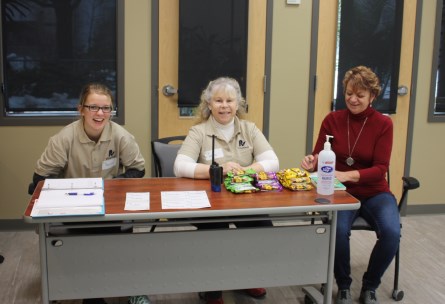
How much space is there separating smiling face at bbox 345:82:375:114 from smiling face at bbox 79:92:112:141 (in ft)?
4.19

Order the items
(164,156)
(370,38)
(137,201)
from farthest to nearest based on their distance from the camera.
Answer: (370,38)
(164,156)
(137,201)

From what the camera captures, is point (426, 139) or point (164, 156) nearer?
point (164, 156)

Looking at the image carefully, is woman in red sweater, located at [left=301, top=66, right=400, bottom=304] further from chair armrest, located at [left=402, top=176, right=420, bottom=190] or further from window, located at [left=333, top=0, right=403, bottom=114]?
window, located at [left=333, top=0, right=403, bottom=114]

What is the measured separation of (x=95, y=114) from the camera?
8.59 ft

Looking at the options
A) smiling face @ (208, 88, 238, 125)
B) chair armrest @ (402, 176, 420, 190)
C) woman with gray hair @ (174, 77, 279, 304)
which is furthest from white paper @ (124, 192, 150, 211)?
chair armrest @ (402, 176, 420, 190)

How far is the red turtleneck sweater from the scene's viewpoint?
275 centimetres

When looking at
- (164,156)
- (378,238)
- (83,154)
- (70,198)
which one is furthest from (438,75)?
(70,198)

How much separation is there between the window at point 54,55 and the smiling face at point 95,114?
3.63ft

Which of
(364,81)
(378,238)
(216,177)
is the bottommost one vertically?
(378,238)

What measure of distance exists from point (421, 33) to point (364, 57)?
51cm

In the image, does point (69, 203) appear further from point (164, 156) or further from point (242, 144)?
point (242, 144)

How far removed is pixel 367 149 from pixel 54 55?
2.26 m

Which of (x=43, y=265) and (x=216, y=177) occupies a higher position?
(x=216, y=177)

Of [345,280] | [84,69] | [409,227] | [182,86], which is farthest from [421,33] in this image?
[84,69]
